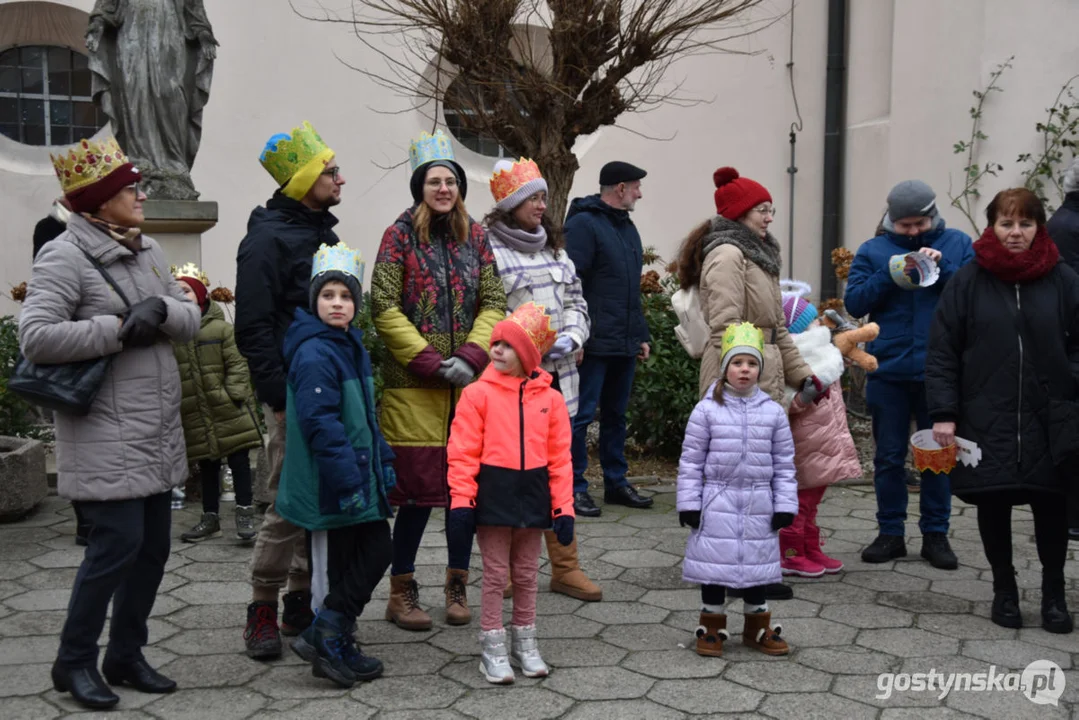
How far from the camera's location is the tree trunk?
8.27 meters

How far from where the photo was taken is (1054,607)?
5.02 m

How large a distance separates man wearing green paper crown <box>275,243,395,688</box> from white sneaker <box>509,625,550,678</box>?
50cm

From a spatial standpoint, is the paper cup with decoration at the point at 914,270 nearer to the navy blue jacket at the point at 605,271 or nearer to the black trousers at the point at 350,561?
the navy blue jacket at the point at 605,271

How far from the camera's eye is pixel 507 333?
439 cm

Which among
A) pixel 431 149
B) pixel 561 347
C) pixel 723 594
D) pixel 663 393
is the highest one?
pixel 431 149

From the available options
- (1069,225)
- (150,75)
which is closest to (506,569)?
(1069,225)

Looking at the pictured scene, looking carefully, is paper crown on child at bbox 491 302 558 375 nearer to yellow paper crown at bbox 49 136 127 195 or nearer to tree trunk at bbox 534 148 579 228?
yellow paper crown at bbox 49 136 127 195

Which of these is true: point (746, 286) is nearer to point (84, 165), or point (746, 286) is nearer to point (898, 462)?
point (898, 462)

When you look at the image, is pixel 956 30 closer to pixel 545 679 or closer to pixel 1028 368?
pixel 1028 368

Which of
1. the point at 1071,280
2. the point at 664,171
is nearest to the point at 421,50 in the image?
the point at 664,171

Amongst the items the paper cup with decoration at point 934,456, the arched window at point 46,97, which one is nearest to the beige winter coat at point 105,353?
the paper cup with decoration at point 934,456

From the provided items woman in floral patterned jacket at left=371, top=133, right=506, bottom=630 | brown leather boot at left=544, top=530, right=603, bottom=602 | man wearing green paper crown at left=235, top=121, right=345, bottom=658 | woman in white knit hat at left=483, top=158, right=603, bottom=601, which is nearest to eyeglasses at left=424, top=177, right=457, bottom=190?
woman in floral patterned jacket at left=371, top=133, right=506, bottom=630

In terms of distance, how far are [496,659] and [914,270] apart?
2739 millimetres

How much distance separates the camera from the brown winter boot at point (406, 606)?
496cm
